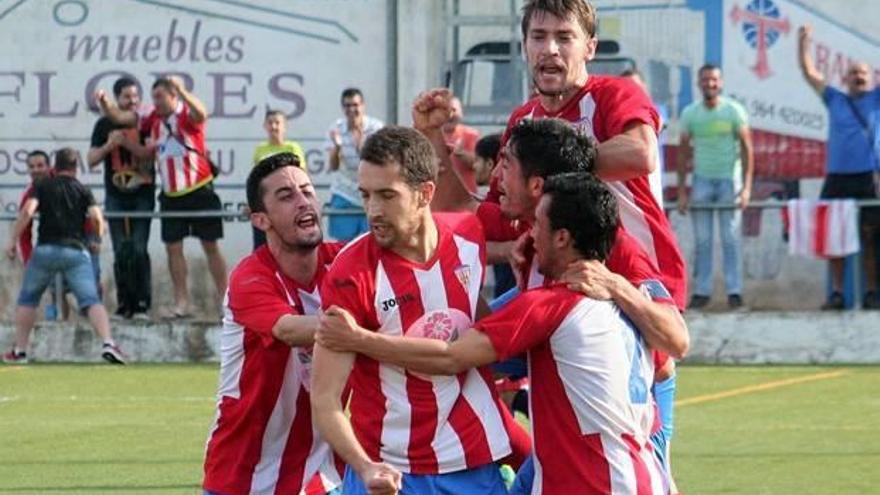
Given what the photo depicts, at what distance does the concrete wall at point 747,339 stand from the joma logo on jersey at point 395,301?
1192 cm

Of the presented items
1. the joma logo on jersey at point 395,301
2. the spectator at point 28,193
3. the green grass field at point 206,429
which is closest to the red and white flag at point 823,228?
the green grass field at point 206,429

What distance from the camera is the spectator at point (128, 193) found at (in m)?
19.3

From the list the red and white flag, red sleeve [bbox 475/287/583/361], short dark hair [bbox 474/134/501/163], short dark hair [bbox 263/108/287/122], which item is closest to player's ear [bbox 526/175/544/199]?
red sleeve [bbox 475/287/583/361]

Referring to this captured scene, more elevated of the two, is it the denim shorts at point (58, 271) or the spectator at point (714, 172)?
the spectator at point (714, 172)

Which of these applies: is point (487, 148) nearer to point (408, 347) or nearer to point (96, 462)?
point (96, 462)

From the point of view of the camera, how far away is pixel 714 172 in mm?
18875

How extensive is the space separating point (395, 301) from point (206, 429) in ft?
24.1

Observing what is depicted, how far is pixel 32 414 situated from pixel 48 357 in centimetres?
459

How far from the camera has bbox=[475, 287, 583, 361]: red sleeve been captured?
6.48m

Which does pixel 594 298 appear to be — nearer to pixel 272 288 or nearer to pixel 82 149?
pixel 272 288

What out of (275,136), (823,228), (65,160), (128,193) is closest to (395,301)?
(823,228)

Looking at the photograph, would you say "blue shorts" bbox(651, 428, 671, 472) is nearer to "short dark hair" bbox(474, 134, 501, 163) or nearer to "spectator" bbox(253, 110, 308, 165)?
"short dark hair" bbox(474, 134, 501, 163)

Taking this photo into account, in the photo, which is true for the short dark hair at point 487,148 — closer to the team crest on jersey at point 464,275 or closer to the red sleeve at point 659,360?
the red sleeve at point 659,360

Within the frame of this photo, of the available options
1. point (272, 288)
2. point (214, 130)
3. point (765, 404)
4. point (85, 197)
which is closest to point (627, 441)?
point (272, 288)
